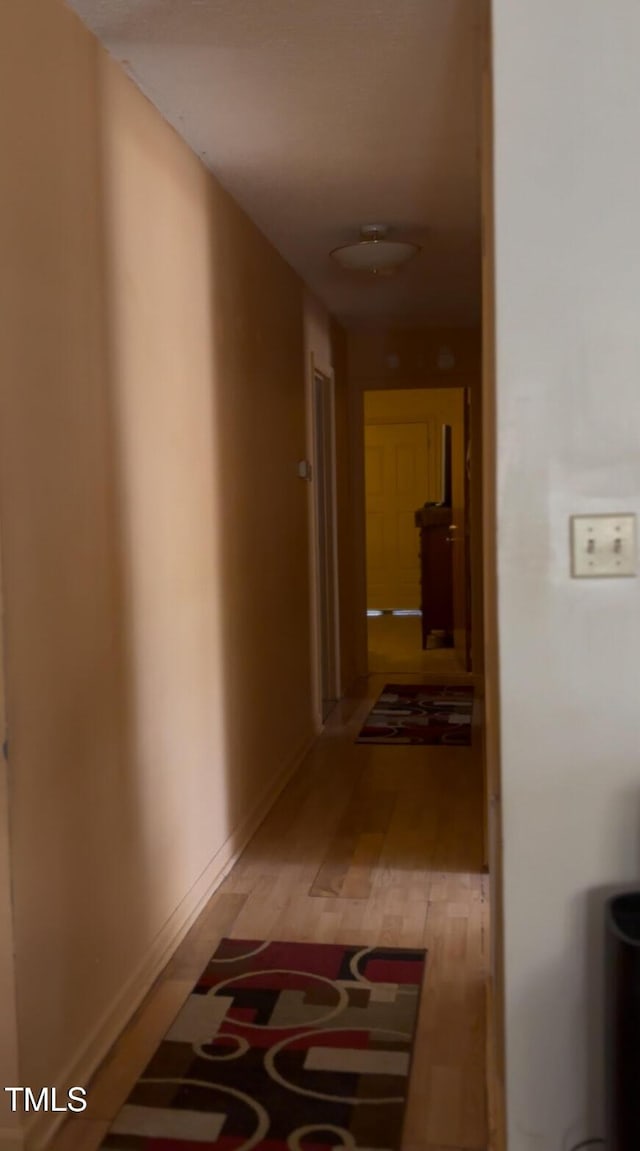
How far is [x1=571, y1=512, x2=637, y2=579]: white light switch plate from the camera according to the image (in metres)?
1.75

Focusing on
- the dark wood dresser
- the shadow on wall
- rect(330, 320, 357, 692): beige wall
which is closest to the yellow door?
the dark wood dresser

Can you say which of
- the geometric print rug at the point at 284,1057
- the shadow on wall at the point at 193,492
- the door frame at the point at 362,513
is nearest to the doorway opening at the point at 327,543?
the door frame at the point at 362,513

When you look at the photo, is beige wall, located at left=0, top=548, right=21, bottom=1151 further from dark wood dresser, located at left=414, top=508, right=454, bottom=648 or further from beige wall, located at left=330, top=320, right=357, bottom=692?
dark wood dresser, located at left=414, top=508, right=454, bottom=648

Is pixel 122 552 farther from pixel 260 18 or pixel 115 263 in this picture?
pixel 260 18

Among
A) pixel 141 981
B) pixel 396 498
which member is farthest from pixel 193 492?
pixel 396 498

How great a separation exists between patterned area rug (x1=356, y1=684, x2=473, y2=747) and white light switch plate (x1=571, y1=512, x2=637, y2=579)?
3551 millimetres

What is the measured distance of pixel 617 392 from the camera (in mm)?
1747

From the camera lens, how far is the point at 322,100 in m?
2.89

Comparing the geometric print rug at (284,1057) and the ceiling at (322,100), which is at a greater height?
the ceiling at (322,100)

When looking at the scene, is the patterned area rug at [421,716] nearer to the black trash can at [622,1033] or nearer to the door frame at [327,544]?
the door frame at [327,544]

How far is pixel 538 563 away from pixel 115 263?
135 cm

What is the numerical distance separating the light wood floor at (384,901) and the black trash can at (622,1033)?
0.58 metres

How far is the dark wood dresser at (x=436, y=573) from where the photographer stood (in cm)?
834

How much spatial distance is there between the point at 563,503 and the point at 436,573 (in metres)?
6.62
